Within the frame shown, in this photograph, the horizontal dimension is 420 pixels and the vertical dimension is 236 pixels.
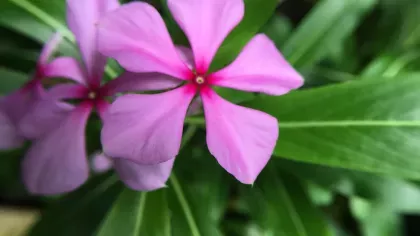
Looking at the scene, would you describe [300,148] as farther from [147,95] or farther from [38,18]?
[38,18]

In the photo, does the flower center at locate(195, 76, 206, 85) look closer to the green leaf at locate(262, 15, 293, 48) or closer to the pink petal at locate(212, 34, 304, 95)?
the pink petal at locate(212, 34, 304, 95)

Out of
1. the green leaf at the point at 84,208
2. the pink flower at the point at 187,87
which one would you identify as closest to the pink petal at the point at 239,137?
the pink flower at the point at 187,87

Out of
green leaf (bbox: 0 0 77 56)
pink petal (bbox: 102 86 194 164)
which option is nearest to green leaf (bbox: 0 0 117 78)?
green leaf (bbox: 0 0 77 56)

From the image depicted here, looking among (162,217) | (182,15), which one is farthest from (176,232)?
(182,15)

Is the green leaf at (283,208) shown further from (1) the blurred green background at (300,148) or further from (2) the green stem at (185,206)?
(2) the green stem at (185,206)

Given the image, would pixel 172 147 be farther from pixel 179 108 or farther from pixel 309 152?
pixel 309 152

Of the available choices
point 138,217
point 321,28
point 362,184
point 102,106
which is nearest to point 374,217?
point 362,184
